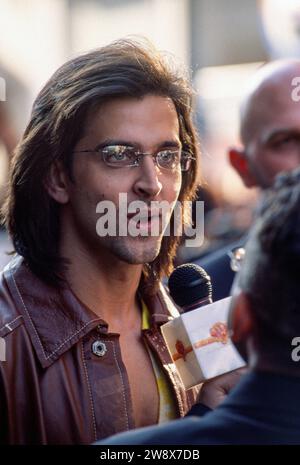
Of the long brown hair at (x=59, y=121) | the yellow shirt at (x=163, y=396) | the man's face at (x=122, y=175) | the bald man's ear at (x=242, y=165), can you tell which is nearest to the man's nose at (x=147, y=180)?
the man's face at (x=122, y=175)

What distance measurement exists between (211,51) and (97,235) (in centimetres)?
1449

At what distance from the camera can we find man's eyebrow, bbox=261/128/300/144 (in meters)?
4.36

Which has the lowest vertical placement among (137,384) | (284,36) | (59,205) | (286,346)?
(137,384)

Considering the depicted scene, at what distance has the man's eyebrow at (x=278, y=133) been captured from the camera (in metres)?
4.36

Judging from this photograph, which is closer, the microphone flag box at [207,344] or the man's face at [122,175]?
the microphone flag box at [207,344]

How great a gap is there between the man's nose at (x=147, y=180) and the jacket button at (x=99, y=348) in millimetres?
489

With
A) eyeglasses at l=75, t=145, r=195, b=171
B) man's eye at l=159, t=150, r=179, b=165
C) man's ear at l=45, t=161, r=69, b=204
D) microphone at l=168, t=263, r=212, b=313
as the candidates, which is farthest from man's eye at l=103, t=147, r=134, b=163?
microphone at l=168, t=263, r=212, b=313

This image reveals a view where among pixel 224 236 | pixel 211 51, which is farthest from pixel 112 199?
pixel 211 51

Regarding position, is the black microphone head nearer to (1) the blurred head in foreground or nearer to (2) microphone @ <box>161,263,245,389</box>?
(2) microphone @ <box>161,263,245,389</box>

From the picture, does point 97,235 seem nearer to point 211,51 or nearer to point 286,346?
point 286,346

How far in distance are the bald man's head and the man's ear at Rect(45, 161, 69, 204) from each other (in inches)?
37.9

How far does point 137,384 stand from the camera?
367 cm

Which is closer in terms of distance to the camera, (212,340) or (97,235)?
(212,340)

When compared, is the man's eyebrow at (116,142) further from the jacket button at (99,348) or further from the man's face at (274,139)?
the man's face at (274,139)
